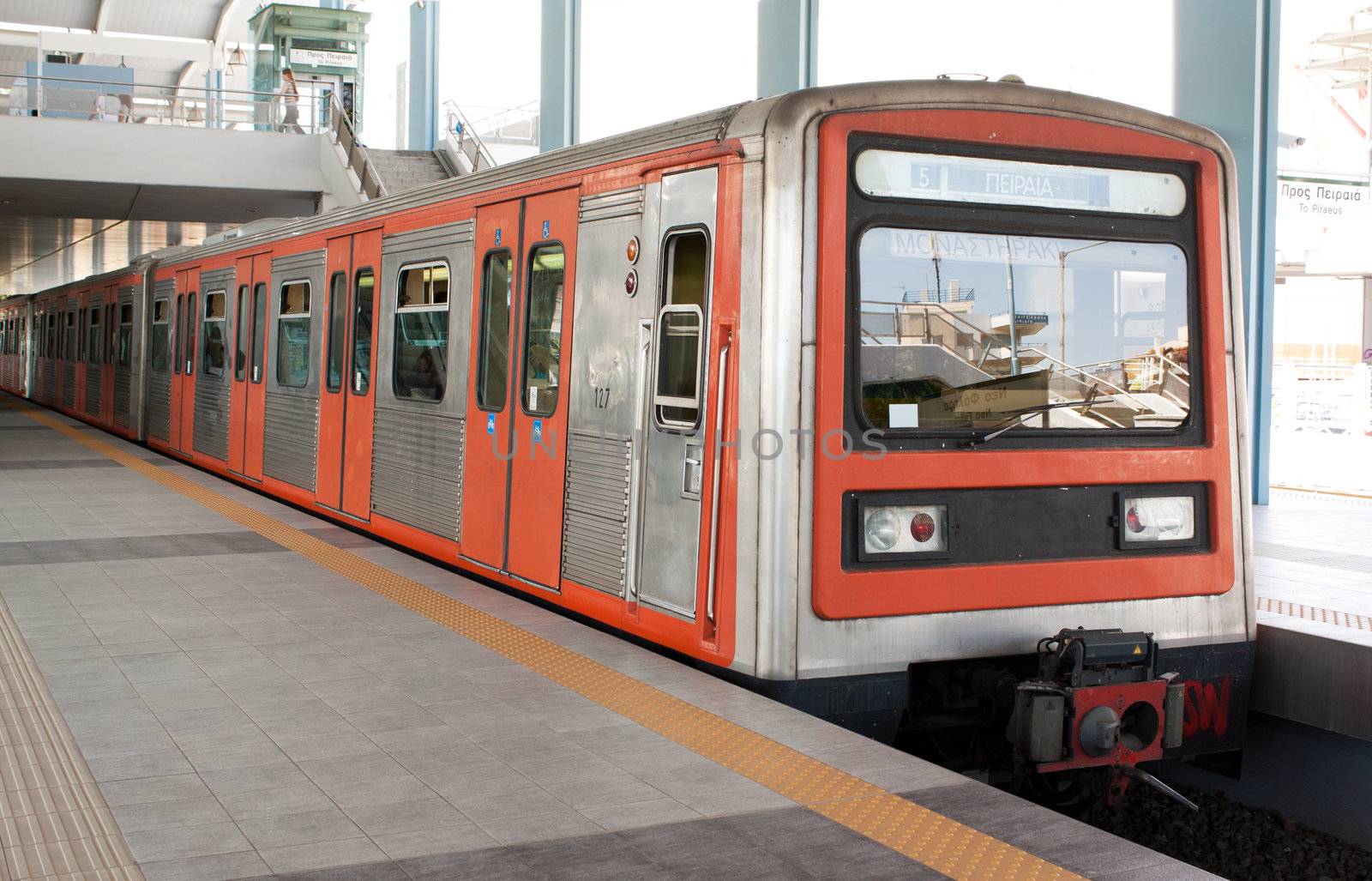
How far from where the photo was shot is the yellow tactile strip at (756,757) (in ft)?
12.3

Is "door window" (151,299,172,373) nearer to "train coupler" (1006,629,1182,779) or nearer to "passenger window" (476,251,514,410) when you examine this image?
"passenger window" (476,251,514,410)

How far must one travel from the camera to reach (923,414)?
17.4 ft

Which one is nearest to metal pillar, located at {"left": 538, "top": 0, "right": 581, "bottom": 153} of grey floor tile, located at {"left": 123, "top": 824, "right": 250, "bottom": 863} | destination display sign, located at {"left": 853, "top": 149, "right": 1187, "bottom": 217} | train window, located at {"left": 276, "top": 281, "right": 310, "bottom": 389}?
train window, located at {"left": 276, "top": 281, "right": 310, "bottom": 389}

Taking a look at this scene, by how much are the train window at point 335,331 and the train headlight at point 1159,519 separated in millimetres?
6338

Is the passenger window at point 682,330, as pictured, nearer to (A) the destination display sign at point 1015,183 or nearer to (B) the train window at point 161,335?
(A) the destination display sign at point 1015,183

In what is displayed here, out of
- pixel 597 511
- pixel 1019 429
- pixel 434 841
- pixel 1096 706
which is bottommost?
pixel 434 841

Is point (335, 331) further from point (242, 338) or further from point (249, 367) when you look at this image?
point (242, 338)

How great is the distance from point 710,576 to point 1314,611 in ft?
11.1

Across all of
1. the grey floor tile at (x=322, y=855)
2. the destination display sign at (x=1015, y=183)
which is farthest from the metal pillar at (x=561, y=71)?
the grey floor tile at (x=322, y=855)

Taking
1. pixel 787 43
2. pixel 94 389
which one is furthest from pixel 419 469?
pixel 94 389

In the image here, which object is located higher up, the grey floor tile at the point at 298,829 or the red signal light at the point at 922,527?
the red signal light at the point at 922,527

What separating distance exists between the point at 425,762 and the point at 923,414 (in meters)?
2.26

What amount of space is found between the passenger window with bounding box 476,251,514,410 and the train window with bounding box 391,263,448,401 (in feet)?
1.80

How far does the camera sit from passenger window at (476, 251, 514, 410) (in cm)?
748
